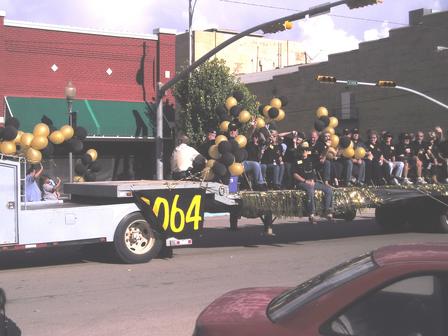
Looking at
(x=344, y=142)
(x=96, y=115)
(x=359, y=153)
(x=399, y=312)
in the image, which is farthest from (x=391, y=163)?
(x=96, y=115)

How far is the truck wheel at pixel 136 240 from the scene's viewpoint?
10.6 metres

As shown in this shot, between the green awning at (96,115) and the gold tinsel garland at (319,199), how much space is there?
41.0ft

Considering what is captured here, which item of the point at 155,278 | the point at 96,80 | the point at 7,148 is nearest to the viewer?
the point at 155,278

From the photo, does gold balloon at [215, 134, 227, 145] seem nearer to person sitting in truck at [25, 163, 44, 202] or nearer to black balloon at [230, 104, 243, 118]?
black balloon at [230, 104, 243, 118]

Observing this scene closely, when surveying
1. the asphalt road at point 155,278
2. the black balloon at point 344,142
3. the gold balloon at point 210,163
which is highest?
the black balloon at point 344,142

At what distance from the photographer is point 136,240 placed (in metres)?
10.8

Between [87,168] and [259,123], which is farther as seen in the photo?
[87,168]

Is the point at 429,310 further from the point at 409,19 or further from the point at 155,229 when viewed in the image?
the point at 409,19

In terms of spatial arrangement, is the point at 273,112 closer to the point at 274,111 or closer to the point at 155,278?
the point at 274,111

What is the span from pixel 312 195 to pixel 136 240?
3.71 meters

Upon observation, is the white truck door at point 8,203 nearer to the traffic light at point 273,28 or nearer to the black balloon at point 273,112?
the black balloon at point 273,112

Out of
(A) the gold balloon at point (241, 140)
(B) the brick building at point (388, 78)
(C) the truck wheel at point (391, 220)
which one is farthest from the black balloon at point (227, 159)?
(B) the brick building at point (388, 78)

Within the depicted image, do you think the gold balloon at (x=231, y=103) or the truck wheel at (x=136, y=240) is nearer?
the truck wheel at (x=136, y=240)

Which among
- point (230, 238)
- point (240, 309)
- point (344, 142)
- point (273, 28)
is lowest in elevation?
point (230, 238)
